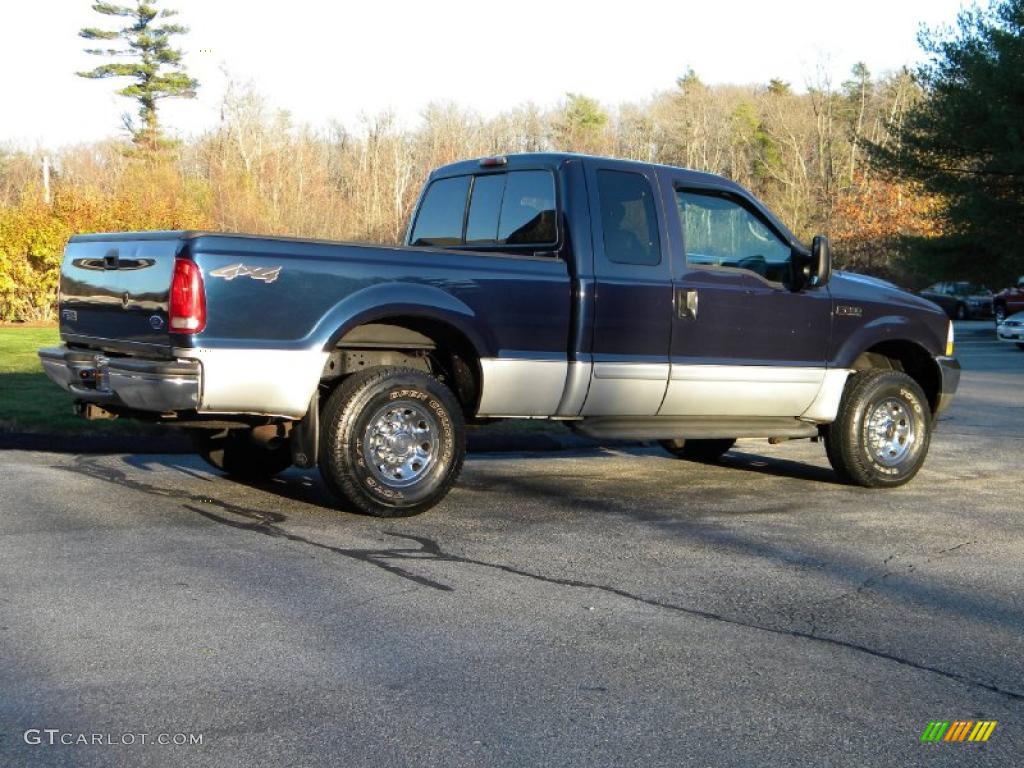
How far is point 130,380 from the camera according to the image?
22.7 ft

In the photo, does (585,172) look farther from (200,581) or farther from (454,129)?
(454,129)

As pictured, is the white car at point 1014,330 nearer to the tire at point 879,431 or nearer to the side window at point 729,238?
the tire at point 879,431

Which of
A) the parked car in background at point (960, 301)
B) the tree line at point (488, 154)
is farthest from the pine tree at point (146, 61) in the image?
the parked car in background at point (960, 301)

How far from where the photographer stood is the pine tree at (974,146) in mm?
31859

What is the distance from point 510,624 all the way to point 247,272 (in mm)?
2603

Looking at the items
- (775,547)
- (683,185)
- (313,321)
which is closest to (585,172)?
(683,185)

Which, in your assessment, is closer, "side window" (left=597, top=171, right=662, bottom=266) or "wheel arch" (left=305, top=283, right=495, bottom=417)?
"wheel arch" (left=305, top=283, right=495, bottom=417)

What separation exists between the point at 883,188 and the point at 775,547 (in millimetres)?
59111

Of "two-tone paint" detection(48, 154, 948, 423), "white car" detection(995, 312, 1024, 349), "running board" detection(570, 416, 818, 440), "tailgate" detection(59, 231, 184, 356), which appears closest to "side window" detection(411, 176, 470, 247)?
"two-tone paint" detection(48, 154, 948, 423)

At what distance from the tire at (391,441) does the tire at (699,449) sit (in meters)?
3.35

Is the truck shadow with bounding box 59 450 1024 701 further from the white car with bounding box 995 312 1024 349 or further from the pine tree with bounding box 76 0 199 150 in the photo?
the pine tree with bounding box 76 0 199 150

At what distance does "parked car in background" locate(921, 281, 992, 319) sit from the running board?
4432 cm

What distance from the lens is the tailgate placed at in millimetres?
6840

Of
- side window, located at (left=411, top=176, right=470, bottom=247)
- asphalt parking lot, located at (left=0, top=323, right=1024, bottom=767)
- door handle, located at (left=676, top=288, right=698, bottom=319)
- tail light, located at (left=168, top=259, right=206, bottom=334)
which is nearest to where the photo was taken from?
asphalt parking lot, located at (left=0, top=323, right=1024, bottom=767)
